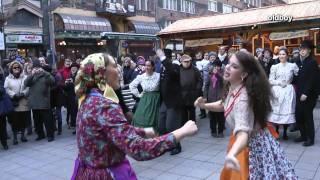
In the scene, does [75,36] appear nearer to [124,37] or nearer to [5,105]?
[124,37]

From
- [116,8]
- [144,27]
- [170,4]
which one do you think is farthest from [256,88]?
[170,4]

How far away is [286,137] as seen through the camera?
695 centimetres

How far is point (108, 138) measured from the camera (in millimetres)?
2078

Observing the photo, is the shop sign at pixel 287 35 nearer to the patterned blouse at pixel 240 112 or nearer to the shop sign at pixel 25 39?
the patterned blouse at pixel 240 112

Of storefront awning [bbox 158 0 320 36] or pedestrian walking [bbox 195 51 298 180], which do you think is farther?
storefront awning [bbox 158 0 320 36]

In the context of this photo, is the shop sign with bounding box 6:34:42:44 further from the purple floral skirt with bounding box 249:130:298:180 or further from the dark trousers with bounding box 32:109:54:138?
the purple floral skirt with bounding box 249:130:298:180

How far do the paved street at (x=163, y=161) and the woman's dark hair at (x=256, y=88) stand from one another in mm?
2452

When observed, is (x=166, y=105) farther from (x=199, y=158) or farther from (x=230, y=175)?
(x=230, y=175)

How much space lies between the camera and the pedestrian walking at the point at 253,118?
2615 millimetres

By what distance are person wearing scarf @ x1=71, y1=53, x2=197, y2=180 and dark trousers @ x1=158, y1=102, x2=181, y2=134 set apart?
3.80 metres

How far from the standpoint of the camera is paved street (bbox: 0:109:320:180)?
5.14 meters

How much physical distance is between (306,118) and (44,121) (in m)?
5.34

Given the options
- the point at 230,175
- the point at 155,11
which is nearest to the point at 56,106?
the point at 230,175

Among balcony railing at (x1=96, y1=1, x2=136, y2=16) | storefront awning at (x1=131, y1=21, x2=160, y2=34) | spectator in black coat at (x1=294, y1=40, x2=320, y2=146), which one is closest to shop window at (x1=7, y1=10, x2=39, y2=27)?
balcony railing at (x1=96, y1=1, x2=136, y2=16)
